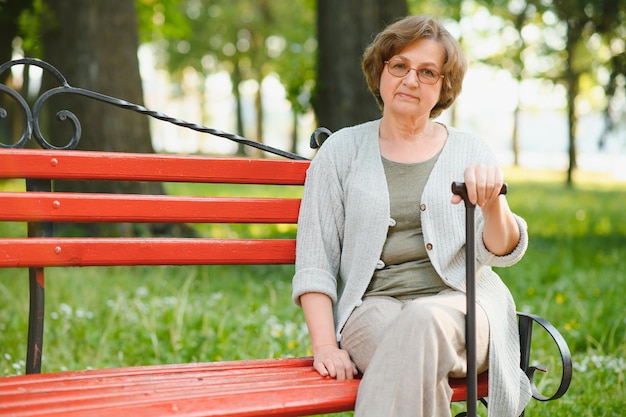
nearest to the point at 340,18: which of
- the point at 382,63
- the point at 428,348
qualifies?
the point at 382,63

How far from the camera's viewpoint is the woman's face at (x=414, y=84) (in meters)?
2.62

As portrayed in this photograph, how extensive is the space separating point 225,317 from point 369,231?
2103 millimetres

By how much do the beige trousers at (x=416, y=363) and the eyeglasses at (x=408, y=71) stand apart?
718mm

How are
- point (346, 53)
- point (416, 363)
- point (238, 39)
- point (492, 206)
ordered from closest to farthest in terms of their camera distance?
point (416, 363)
point (492, 206)
point (346, 53)
point (238, 39)

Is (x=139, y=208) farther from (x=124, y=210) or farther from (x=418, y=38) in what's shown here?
(x=418, y=38)

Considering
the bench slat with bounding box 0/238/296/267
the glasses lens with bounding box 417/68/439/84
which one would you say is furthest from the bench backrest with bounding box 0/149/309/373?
the glasses lens with bounding box 417/68/439/84

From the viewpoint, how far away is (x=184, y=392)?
220 centimetres

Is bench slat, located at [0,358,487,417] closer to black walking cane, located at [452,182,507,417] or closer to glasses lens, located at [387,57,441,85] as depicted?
black walking cane, located at [452,182,507,417]

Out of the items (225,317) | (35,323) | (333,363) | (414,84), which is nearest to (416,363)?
(333,363)

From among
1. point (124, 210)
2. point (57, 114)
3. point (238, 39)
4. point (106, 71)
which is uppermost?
point (238, 39)

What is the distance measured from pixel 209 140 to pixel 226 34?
71.0ft

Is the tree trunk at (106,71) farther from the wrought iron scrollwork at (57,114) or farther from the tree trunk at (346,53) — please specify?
the wrought iron scrollwork at (57,114)

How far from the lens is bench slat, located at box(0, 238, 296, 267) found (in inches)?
101

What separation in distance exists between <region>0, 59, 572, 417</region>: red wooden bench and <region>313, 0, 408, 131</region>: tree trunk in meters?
4.08
